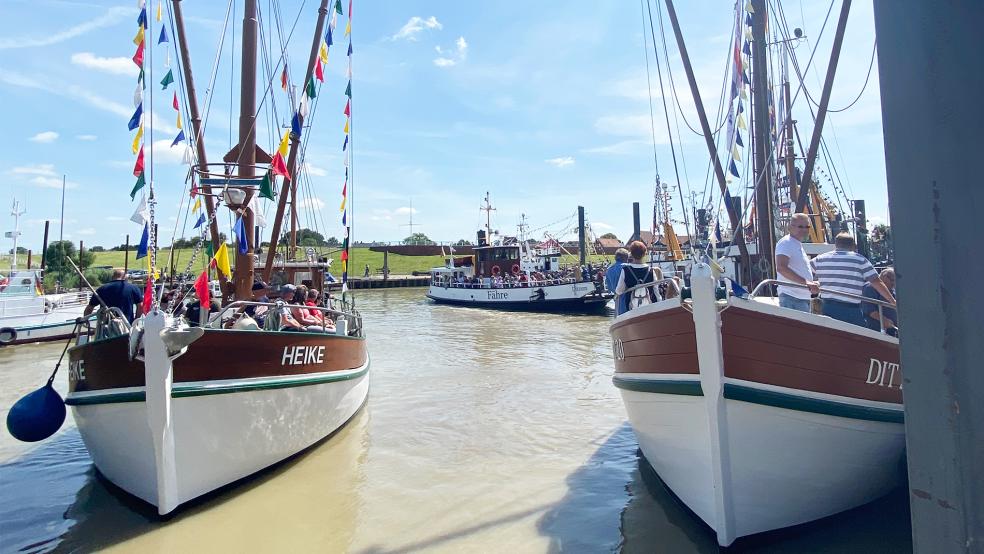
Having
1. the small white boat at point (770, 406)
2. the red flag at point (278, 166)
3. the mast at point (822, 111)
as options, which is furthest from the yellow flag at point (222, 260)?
the mast at point (822, 111)

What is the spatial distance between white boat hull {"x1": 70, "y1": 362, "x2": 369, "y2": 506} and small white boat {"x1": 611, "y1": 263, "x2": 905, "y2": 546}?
4065mm

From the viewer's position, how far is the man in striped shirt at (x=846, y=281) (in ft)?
15.8

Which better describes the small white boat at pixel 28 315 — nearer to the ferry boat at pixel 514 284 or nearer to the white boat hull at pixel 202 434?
the white boat hull at pixel 202 434

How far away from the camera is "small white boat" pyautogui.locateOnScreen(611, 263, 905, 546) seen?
4289 mm

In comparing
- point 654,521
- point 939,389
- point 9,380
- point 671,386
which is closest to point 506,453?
point 654,521

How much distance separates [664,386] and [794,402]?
3.20ft

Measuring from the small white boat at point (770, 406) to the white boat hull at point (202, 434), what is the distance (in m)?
4.06

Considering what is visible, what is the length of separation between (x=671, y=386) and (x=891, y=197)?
10.8 feet

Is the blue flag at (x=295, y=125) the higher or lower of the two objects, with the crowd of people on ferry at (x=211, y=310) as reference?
higher

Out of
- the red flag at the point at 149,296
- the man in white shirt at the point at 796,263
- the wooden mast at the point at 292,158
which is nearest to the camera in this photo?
the man in white shirt at the point at 796,263

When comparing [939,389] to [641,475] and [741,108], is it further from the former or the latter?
[741,108]

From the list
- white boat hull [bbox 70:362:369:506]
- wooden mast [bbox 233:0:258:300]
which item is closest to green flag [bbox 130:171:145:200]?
wooden mast [bbox 233:0:258:300]

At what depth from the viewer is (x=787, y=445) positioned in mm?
4375

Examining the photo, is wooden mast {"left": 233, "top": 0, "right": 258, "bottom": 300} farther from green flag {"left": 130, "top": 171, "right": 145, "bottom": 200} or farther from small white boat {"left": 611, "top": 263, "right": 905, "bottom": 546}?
small white boat {"left": 611, "top": 263, "right": 905, "bottom": 546}
